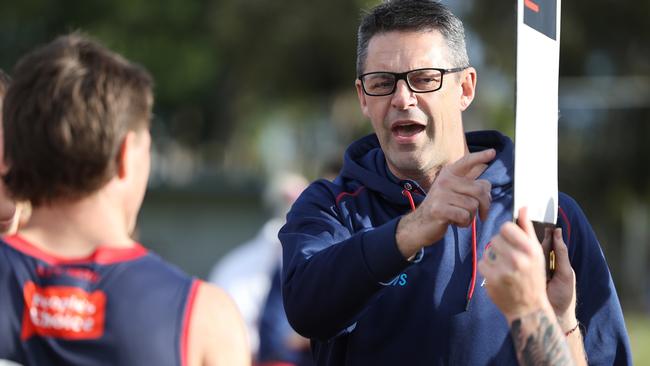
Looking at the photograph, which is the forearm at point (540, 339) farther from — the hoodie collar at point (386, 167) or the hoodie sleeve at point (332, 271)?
the hoodie collar at point (386, 167)

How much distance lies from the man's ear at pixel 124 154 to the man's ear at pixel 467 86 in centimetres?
144

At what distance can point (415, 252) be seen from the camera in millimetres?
3365

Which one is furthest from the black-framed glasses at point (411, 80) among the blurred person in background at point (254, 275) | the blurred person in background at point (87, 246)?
the blurred person in background at point (254, 275)

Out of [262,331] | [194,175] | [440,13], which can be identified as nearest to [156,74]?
[194,175]

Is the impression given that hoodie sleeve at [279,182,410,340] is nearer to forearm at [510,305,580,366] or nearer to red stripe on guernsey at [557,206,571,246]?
forearm at [510,305,580,366]

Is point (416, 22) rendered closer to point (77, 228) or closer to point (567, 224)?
point (567, 224)

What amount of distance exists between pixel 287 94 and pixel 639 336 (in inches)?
454

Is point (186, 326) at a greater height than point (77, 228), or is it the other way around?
point (77, 228)

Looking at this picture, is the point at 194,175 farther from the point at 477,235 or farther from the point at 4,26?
the point at 477,235

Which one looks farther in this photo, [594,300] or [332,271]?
[594,300]

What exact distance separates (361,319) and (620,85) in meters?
29.7

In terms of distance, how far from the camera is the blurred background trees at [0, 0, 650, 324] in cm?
2764

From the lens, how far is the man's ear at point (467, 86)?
13.5 ft

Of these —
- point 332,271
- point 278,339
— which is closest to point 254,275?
point 278,339
